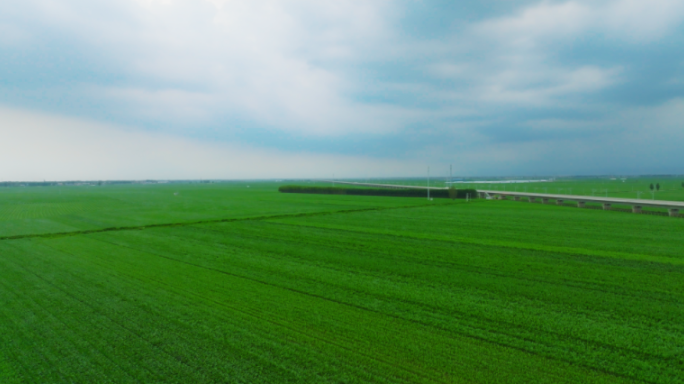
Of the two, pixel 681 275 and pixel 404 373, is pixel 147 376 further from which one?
pixel 681 275

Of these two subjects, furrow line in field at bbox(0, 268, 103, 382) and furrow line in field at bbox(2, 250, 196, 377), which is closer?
furrow line in field at bbox(0, 268, 103, 382)

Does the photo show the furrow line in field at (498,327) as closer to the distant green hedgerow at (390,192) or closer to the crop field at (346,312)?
the crop field at (346,312)

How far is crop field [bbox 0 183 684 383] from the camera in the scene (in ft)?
18.2

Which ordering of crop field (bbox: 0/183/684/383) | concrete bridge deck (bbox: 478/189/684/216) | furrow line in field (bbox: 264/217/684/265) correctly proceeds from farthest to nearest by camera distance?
concrete bridge deck (bbox: 478/189/684/216) → furrow line in field (bbox: 264/217/684/265) → crop field (bbox: 0/183/684/383)

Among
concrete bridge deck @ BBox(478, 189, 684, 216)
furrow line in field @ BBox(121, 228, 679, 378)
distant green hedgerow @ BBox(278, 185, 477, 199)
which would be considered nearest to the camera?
furrow line in field @ BBox(121, 228, 679, 378)

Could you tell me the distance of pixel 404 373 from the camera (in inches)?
211

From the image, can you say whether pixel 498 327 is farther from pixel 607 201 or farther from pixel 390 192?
pixel 390 192

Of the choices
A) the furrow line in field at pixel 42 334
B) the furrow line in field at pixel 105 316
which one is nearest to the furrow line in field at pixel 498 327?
the furrow line in field at pixel 105 316

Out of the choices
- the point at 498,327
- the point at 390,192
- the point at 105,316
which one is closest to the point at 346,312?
the point at 498,327

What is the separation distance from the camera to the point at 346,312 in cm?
776

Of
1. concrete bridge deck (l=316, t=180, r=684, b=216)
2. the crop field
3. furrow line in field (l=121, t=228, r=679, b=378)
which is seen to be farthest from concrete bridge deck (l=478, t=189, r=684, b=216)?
furrow line in field (l=121, t=228, r=679, b=378)

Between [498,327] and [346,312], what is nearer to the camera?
[498,327]

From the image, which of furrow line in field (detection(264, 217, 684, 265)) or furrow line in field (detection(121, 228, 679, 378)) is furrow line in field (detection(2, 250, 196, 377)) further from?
furrow line in field (detection(264, 217, 684, 265))

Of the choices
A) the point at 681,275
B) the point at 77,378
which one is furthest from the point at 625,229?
the point at 77,378
